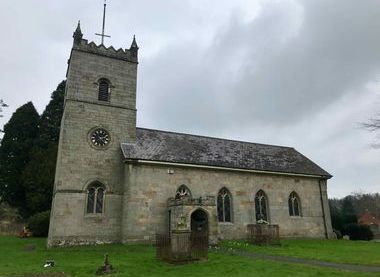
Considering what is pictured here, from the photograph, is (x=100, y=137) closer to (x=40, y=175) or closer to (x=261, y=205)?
(x=261, y=205)

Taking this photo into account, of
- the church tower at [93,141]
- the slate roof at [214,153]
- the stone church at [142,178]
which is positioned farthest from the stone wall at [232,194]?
the church tower at [93,141]

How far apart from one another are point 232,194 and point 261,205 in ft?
9.84

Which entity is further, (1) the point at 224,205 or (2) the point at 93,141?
(1) the point at 224,205

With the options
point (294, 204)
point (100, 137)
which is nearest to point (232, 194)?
point (294, 204)

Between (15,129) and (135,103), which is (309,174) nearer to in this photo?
(135,103)

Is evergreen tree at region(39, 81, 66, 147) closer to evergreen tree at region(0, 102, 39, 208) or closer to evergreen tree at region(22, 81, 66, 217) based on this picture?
evergreen tree at region(22, 81, 66, 217)

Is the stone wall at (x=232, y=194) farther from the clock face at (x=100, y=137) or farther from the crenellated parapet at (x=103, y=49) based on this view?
the crenellated parapet at (x=103, y=49)

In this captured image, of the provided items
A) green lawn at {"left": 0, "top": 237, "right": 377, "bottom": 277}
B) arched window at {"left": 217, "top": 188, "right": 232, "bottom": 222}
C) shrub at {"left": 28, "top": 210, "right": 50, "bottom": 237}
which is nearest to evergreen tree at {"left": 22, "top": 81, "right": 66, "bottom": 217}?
shrub at {"left": 28, "top": 210, "right": 50, "bottom": 237}

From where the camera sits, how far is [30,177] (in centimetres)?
3881

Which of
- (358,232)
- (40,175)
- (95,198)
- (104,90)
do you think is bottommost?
(358,232)

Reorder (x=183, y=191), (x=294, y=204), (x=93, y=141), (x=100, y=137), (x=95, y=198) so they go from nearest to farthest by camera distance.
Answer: (x=95, y=198), (x=93, y=141), (x=100, y=137), (x=183, y=191), (x=294, y=204)

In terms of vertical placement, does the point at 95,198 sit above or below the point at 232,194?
below

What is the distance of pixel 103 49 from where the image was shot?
28359 mm

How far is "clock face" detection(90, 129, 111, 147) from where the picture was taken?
25922 millimetres
